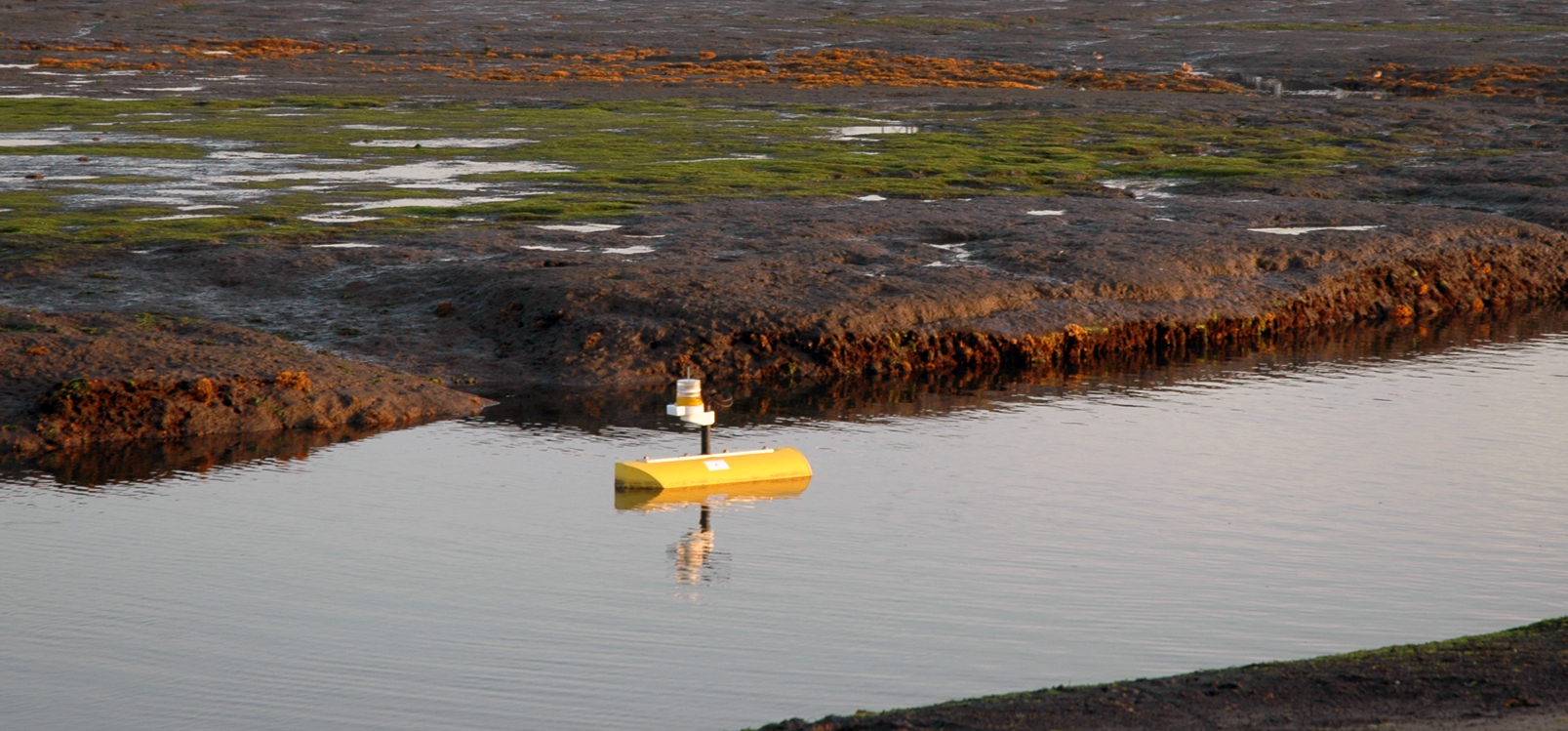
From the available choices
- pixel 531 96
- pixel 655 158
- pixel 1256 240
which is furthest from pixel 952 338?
pixel 531 96

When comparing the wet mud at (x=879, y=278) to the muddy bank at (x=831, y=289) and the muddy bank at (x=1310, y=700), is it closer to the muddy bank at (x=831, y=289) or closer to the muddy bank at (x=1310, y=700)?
the muddy bank at (x=831, y=289)

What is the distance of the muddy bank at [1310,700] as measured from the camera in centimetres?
846

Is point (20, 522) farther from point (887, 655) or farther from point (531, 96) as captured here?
point (531, 96)

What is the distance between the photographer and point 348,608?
11.8 m

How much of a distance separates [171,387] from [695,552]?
263 inches

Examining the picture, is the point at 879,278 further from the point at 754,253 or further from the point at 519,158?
the point at 519,158

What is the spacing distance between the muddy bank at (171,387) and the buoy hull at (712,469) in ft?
12.8

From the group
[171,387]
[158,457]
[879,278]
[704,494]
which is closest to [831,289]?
[879,278]

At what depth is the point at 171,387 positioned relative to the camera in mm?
17406

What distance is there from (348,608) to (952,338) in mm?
10974

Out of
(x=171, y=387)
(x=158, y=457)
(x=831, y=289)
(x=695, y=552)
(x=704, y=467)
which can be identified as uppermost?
(x=831, y=289)

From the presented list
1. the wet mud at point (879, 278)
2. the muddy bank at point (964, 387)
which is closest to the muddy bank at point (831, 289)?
the wet mud at point (879, 278)

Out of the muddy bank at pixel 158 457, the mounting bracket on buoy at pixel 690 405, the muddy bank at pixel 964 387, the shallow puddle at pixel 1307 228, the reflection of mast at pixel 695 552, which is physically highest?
the mounting bracket on buoy at pixel 690 405

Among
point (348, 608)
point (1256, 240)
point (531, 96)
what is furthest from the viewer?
point (531, 96)
